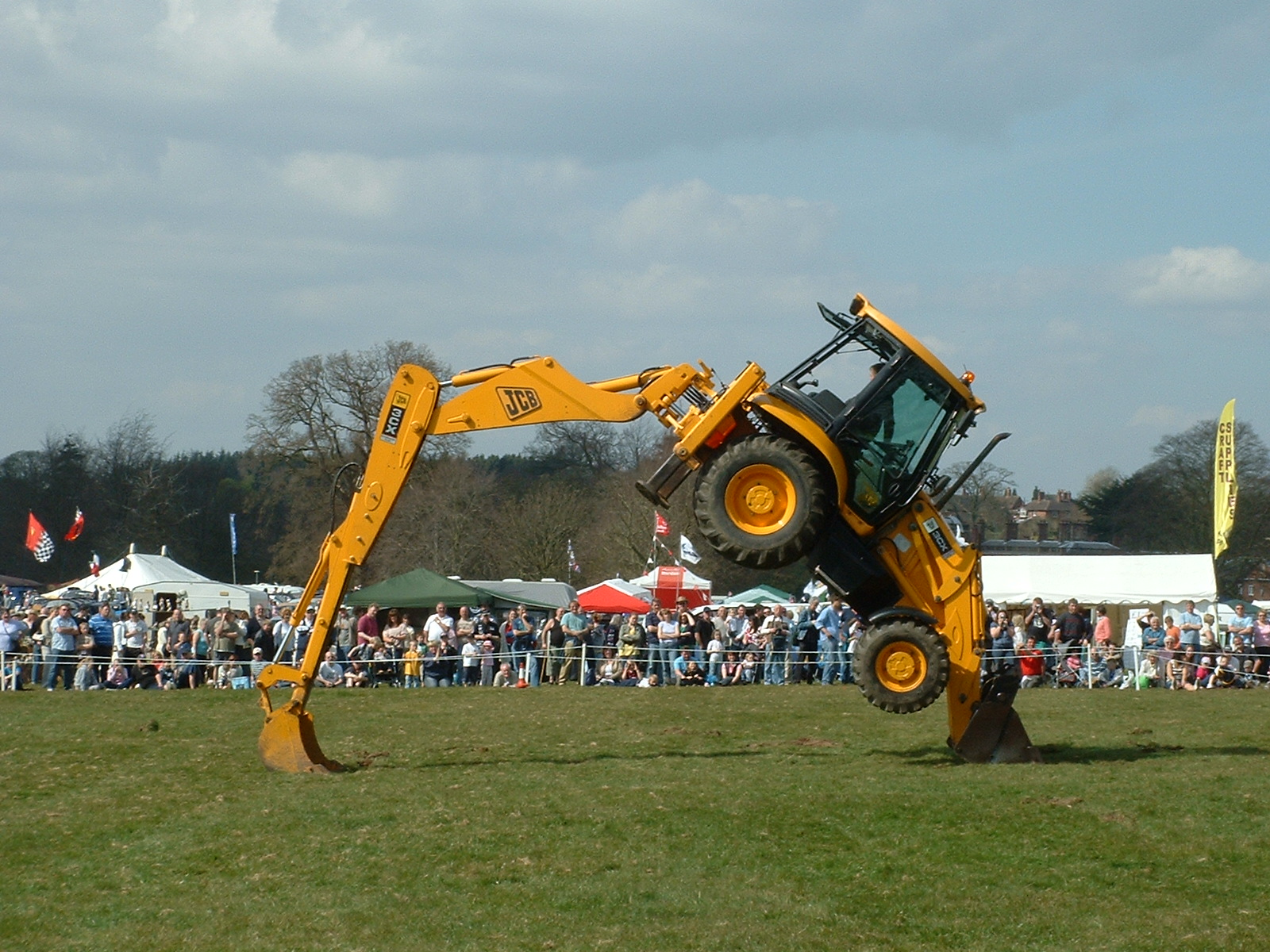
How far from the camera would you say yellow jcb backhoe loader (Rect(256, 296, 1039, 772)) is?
1348cm

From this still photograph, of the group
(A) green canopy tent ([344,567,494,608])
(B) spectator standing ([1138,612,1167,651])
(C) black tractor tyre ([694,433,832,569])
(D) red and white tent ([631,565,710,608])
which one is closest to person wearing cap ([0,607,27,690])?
(A) green canopy tent ([344,567,494,608])

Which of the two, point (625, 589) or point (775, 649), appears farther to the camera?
point (625, 589)

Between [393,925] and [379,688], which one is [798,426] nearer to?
[393,925]

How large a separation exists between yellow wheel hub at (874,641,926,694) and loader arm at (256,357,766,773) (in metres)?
2.76

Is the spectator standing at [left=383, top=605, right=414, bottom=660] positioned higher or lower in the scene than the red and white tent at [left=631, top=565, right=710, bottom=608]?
lower

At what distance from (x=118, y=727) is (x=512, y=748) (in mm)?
5890

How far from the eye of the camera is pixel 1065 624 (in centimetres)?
2928

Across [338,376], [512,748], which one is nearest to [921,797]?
[512,748]

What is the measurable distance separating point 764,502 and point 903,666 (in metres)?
2.22

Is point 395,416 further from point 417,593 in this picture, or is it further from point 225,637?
point 417,593

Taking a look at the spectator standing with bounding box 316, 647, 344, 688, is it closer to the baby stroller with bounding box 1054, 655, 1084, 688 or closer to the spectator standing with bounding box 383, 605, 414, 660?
the spectator standing with bounding box 383, 605, 414, 660

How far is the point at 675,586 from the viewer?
40094mm

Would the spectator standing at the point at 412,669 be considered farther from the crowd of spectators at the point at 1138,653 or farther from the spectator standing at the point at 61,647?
the crowd of spectators at the point at 1138,653

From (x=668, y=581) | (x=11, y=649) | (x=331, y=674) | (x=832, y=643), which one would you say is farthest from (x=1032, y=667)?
(x=11, y=649)
